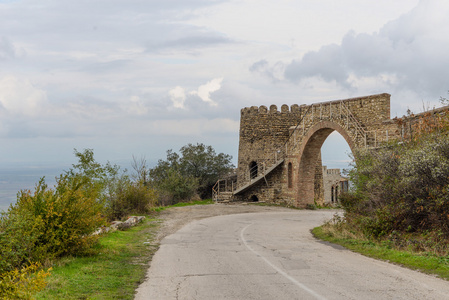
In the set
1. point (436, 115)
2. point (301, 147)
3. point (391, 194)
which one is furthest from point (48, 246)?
point (301, 147)

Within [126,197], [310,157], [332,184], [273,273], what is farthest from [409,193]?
[332,184]

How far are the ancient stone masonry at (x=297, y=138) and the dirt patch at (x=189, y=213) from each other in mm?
2776

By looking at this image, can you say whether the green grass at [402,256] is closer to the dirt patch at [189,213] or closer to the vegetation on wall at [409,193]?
the vegetation on wall at [409,193]

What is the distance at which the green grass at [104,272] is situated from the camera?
8.22 meters

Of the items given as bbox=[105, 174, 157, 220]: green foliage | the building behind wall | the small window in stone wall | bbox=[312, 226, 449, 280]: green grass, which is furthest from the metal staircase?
bbox=[105, 174, 157, 220]: green foliage

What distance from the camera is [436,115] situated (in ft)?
51.2

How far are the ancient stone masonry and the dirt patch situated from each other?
278 cm

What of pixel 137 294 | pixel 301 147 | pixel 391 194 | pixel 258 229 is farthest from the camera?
pixel 301 147

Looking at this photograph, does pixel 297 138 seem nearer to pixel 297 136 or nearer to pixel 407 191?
pixel 297 136

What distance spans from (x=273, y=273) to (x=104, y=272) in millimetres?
3943

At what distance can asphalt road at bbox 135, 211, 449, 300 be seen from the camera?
7938mm

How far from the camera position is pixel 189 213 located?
88.7ft

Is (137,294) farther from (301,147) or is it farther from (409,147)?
(301,147)

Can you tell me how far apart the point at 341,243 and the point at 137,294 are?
8.77 m
